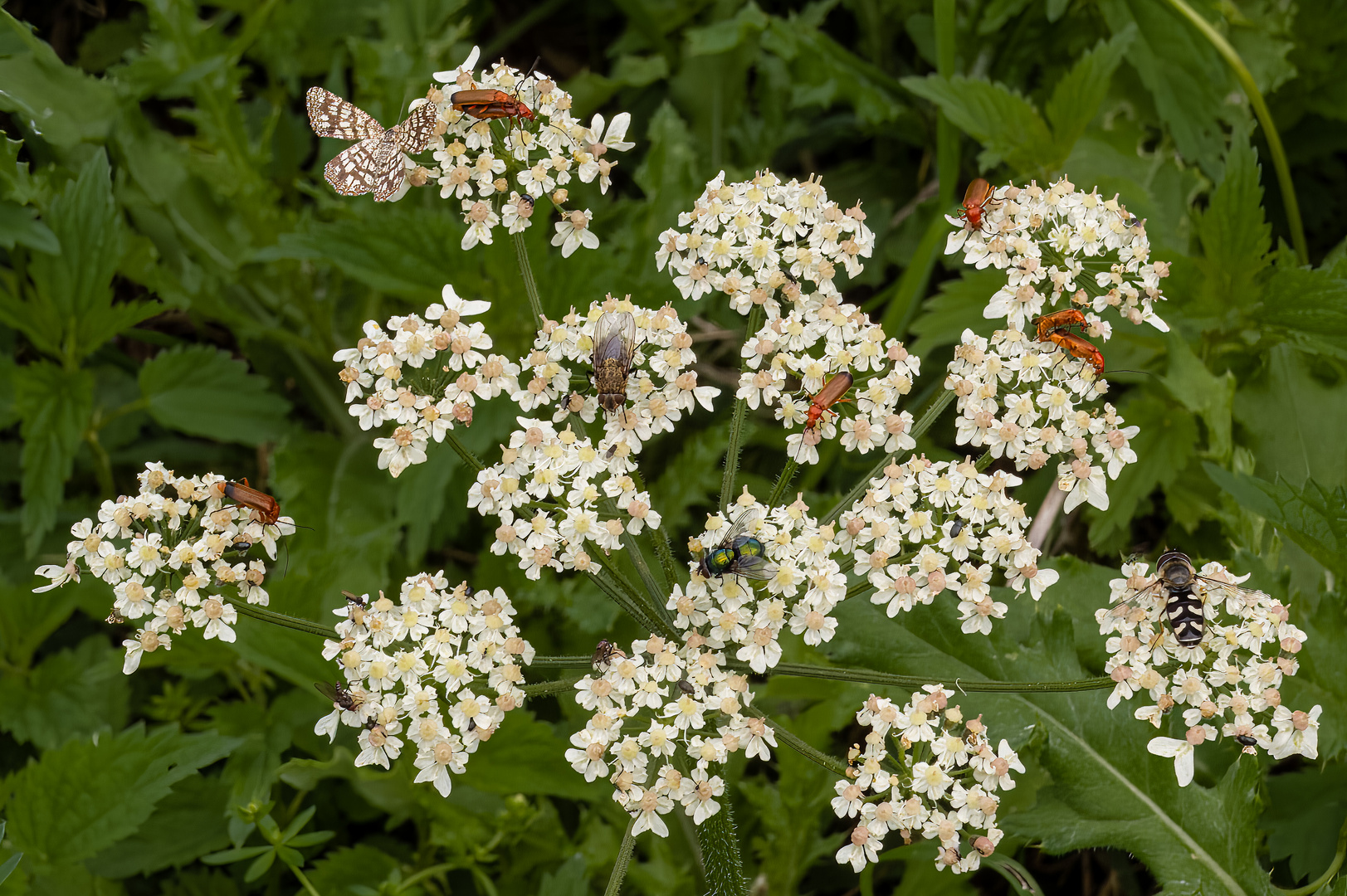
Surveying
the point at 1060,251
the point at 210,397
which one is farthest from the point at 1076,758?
the point at 210,397

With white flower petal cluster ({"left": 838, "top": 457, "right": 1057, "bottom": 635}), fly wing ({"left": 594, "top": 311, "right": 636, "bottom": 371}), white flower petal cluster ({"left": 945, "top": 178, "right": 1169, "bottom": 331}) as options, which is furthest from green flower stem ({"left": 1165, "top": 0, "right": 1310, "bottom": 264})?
fly wing ({"left": 594, "top": 311, "right": 636, "bottom": 371})

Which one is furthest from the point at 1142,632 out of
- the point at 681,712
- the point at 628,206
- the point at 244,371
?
the point at 244,371

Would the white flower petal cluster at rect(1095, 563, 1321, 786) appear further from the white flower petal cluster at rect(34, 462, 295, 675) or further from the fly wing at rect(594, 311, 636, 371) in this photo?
the white flower petal cluster at rect(34, 462, 295, 675)

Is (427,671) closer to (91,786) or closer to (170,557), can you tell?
(170,557)

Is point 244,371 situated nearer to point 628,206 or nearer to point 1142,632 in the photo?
point 628,206

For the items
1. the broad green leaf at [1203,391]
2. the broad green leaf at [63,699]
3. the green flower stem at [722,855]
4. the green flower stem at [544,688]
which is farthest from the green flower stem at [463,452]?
the broad green leaf at [1203,391]

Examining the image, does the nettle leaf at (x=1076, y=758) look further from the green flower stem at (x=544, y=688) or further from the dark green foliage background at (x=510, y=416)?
the green flower stem at (x=544, y=688)
